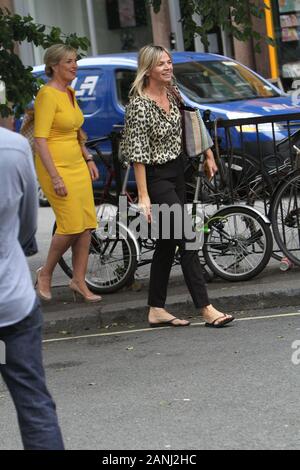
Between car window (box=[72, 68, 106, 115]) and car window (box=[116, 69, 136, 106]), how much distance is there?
0.20m

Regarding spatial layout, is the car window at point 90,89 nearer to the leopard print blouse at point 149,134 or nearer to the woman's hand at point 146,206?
the leopard print blouse at point 149,134

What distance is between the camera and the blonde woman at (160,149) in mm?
7266

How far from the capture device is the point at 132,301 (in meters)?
8.45

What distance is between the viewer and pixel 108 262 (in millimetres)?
8797

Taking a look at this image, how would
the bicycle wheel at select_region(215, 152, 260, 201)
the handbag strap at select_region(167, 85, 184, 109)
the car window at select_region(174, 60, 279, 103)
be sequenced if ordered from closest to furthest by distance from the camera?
the handbag strap at select_region(167, 85, 184, 109) < the bicycle wheel at select_region(215, 152, 260, 201) < the car window at select_region(174, 60, 279, 103)

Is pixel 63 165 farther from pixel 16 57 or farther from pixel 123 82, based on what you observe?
pixel 123 82

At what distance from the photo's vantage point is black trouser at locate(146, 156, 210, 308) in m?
7.34

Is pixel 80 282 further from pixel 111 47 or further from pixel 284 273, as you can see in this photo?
pixel 111 47

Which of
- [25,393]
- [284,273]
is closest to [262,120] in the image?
[284,273]

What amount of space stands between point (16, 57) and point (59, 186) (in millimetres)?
1652

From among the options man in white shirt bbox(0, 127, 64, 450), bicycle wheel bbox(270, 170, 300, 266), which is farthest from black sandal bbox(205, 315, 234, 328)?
man in white shirt bbox(0, 127, 64, 450)

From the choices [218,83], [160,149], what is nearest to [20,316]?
[160,149]

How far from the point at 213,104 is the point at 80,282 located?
19.8 ft

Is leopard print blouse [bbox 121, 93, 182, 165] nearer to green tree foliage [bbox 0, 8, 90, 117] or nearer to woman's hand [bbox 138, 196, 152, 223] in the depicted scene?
woman's hand [bbox 138, 196, 152, 223]
